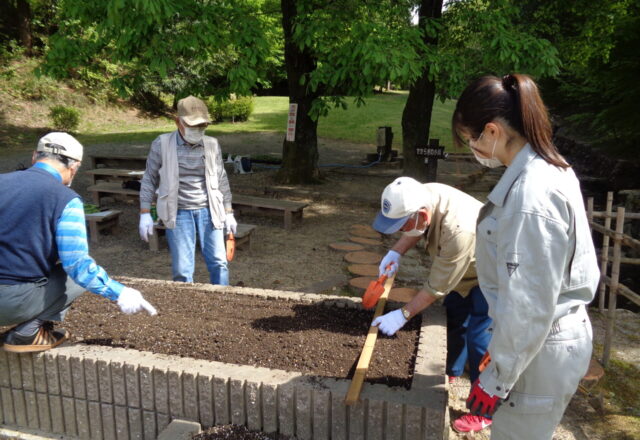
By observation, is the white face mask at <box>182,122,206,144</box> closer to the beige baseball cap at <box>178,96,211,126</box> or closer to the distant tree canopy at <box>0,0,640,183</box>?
the beige baseball cap at <box>178,96,211,126</box>

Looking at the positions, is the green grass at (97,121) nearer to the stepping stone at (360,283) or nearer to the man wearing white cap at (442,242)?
the stepping stone at (360,283)

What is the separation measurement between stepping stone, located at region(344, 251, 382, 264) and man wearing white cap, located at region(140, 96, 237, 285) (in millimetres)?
2208

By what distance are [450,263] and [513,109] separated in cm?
125

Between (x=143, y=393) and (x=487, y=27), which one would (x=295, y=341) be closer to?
(x=143, y=393)

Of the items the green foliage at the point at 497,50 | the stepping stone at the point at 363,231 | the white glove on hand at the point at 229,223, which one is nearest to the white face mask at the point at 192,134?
the white glove on hand at the point at 229,223

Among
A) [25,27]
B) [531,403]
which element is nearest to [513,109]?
[531,403]

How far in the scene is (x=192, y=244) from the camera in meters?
3.84

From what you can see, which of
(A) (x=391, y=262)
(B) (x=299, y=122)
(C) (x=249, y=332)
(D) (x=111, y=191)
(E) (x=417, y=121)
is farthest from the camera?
(B) (x=299, y=122)

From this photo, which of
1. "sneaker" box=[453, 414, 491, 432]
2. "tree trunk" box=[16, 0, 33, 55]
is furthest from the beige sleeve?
"tree trunk" box=[16, 0, 33, 55]

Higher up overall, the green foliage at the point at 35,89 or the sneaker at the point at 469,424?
the green foliage at the point at 35,89

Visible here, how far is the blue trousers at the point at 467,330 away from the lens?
2.97m

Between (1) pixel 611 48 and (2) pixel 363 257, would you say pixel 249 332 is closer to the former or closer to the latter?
(2) pixel 363 257

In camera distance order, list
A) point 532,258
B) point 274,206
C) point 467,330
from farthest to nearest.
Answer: point 274,206, point 467,330, point 532,258

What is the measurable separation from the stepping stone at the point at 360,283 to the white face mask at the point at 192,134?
6.92 ft
